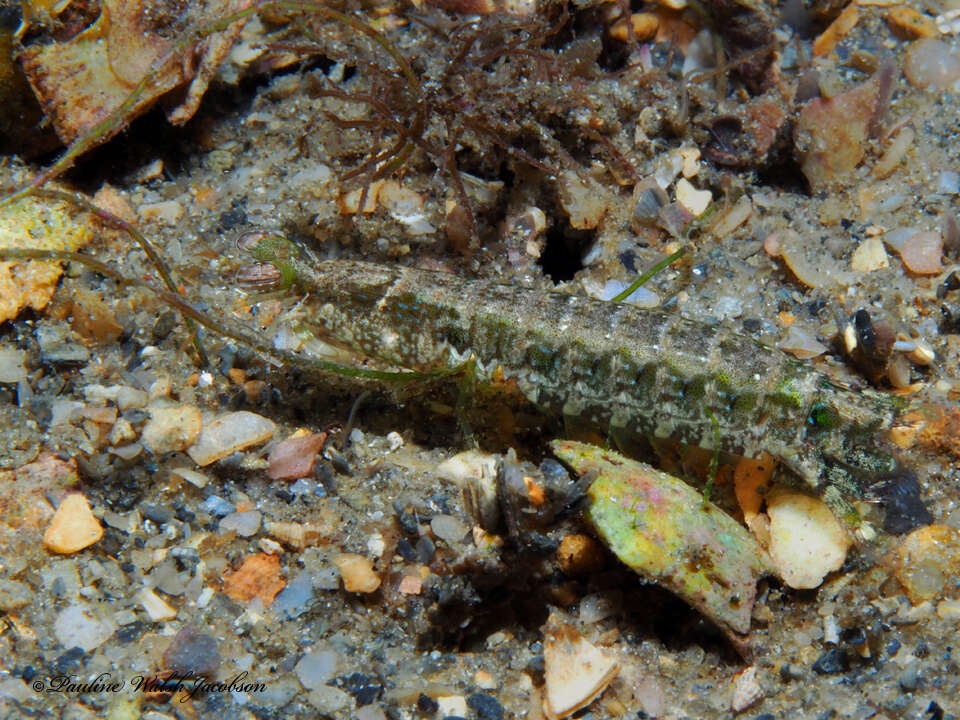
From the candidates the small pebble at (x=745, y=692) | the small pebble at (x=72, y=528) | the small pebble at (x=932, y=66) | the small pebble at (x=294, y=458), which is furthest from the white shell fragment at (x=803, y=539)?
the small pebble at (x=932, y=66)

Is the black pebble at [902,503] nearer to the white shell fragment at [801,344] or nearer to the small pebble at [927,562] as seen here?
the small pebble at [927,562]

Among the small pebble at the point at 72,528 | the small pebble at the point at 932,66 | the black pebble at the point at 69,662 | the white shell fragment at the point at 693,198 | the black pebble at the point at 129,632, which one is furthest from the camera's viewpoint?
the small pebble at the point at 932,66

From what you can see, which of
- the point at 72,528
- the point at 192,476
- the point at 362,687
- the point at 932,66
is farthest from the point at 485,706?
the point at 932,66

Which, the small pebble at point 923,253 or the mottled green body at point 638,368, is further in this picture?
the small pebble at point 923,253

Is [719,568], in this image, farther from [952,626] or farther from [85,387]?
[85,387]

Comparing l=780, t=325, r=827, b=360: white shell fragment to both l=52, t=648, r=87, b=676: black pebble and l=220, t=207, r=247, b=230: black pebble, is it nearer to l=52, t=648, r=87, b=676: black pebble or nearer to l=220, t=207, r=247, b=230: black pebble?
l=220, t=207, r=247, b=230: black pebble

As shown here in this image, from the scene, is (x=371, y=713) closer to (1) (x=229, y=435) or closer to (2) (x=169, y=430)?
(1) (x=229, y=435)

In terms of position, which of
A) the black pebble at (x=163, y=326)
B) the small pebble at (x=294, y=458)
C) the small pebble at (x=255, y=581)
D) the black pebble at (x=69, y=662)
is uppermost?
the black pebble at (x=163, y=326)

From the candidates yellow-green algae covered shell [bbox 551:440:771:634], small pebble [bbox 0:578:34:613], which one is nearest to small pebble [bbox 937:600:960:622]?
yellow-green algae covered shell [bbox 551:440:771:634]
